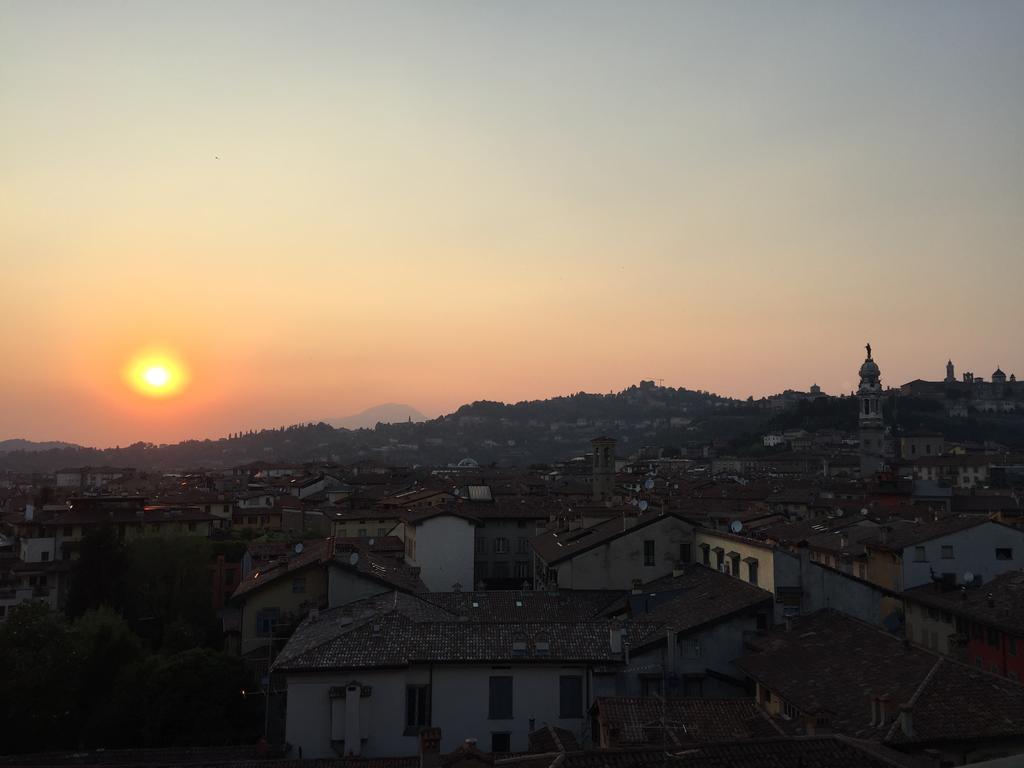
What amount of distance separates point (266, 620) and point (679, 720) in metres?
17.9

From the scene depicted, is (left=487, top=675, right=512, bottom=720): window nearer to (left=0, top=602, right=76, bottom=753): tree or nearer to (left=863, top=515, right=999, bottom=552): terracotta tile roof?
(left=0, top=602, right=76, bottom=753): tree

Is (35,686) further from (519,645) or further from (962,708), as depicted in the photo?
(962,708)

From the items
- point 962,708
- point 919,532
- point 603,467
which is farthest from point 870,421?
point 962,708


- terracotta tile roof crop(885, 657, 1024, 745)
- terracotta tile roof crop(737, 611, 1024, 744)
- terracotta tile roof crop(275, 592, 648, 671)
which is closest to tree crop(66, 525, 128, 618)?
terracotta tile roof crop(275, 592, 648, 671)

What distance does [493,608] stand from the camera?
30984 millimetres

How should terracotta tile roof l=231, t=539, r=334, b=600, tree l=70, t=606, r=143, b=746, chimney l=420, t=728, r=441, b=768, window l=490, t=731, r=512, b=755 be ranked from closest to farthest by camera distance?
chimney l=420, t=728, r=441, b=768
window l=490, t=731, r=512, b=755
tree l=70, t=606, r=143, b=746
terracotta tile roof l=231, t=539, r=334, b=600

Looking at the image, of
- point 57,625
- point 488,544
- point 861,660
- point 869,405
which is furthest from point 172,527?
point 869,405

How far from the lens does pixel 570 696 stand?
2250cm

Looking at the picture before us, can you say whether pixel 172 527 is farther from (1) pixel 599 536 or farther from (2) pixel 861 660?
(2) pixel 861 660

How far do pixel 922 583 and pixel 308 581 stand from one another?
78.5ft

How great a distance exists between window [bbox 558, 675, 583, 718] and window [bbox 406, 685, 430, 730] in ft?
10.9

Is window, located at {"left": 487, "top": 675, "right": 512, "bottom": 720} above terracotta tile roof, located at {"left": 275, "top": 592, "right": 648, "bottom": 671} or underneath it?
underneath

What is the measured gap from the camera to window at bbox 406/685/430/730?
21.8 m

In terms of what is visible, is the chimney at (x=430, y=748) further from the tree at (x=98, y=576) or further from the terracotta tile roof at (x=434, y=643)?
the tree at (x=98, y=576)
